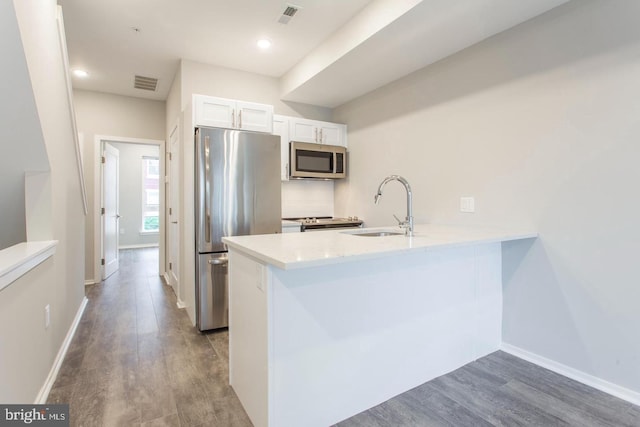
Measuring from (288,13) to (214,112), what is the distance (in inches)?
44.7

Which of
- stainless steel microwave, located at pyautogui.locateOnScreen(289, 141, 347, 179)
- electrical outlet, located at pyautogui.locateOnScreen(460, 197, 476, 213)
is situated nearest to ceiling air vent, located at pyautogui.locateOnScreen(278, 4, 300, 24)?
stainless steel microwave, located at pyautogui.locateOnScreen(289, 141, 347, 179)

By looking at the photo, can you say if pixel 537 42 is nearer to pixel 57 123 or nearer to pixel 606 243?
pixel 606 243

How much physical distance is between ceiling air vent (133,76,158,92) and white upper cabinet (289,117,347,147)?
1976 millimetres

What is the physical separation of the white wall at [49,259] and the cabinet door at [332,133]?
2.52 m

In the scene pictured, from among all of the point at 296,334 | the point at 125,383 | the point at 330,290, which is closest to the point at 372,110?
the point at 330,290

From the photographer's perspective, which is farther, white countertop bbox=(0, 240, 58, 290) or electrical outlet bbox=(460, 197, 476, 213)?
electrical outlet bbox=(460, 197, 476, 213)

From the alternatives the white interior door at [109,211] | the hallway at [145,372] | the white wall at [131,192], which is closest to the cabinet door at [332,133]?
the hallway at [145,372]

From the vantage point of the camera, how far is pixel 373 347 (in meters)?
1.82

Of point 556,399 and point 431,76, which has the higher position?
point 431,76

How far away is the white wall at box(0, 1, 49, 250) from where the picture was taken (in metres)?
1.43

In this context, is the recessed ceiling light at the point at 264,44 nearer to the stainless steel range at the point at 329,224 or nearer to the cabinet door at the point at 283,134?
the cabinet door at the point at 283,134

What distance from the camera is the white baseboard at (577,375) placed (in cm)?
189

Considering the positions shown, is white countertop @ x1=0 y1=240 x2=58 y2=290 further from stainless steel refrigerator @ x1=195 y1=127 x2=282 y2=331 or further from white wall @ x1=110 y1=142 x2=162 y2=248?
white wall @ x1=110 y1=142 x2=162 y2=248

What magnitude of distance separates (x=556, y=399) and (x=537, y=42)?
2.32 m
